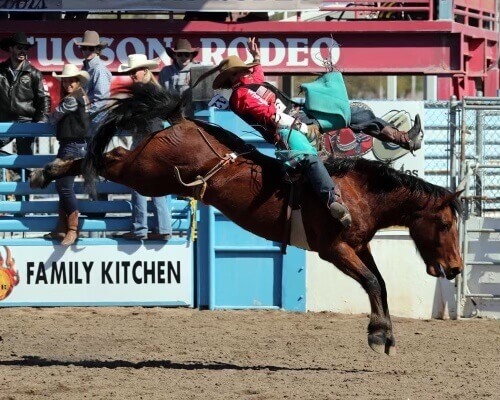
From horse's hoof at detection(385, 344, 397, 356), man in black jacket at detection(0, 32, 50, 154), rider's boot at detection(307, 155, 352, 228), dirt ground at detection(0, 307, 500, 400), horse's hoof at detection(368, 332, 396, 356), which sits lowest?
dirt ground at detection(0, 307, 500, 400)

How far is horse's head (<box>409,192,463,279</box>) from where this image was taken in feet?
25.2

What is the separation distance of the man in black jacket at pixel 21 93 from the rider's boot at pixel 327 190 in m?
3.63

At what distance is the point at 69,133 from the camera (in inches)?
363

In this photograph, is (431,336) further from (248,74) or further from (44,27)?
(44,27)

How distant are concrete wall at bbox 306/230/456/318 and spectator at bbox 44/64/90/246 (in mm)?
2237

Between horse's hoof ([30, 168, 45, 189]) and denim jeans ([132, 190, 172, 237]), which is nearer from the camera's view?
horse's hoof ([30, 168, 45, 189])

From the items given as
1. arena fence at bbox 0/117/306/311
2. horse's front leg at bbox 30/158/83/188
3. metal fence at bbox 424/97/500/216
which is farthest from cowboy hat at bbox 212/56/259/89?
metal fence at bbox 424/97/500/216

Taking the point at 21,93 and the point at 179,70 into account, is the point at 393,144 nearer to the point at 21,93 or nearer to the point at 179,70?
the point at 179,70

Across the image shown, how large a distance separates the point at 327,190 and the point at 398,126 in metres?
2.79

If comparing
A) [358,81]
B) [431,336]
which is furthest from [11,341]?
[358,81]

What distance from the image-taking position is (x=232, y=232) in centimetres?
1009

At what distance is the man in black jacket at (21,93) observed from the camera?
10.2 m

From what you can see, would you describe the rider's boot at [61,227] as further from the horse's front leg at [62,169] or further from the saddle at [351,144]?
the saddle at [351,144]

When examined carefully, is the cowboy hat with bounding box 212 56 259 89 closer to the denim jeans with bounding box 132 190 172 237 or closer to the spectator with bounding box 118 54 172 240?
the spectator with bounding box 118 54 172 240
